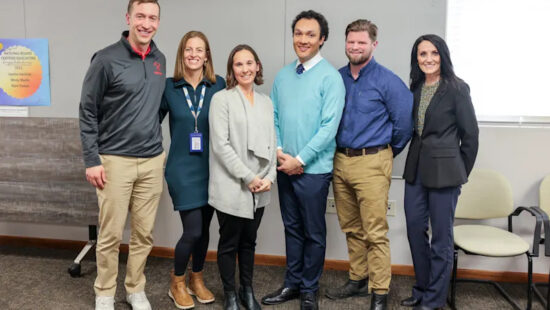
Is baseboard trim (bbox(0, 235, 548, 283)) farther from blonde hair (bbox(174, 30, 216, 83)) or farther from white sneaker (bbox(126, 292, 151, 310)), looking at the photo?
blonde hair (bbox(174, 30, 216, 83))

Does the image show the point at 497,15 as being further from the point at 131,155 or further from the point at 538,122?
the point at 131,155

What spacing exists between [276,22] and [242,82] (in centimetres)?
91

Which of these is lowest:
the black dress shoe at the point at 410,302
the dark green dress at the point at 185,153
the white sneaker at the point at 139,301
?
the black dress shoe at the point at 410,302

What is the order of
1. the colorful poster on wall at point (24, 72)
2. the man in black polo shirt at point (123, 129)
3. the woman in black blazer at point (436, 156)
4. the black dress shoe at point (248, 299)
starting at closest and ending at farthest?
the man in black polo shirt at point (123, 129) < the woman in black blazer at point (436, 156) < the black dress shoe at point (248, 299) < the colorful poster on wall at point (24, 72)

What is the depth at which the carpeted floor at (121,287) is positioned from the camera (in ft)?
8.18

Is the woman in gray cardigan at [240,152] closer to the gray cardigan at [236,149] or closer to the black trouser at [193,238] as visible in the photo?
the gray cardigan at [236,149]

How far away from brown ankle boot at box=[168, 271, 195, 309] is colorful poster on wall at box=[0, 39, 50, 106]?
1773mm

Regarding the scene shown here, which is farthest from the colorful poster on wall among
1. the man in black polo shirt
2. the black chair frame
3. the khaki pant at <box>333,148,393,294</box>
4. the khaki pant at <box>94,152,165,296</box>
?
the black chair frame

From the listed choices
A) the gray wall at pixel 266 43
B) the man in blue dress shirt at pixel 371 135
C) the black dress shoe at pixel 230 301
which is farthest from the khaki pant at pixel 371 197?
the black dress shoe at pixel 230 301

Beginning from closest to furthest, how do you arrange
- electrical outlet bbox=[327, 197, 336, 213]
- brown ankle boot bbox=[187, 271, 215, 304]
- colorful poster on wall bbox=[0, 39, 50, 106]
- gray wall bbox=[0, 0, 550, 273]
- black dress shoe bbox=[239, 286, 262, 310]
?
black dress shoe bbox=[239, 286, 262, 310] < brown ankle boot bbox=[187, 271, 215, 304] < gray wall bbox=[0, 0, 550, 273] < electrical outlet bbox=[327, 197, 336, 213] < colorful poster on wall bbox=[0, 39, 50, 106]

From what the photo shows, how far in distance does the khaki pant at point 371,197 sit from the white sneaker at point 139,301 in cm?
123

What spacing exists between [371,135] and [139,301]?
1.56m

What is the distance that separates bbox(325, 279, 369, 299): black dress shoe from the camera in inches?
102

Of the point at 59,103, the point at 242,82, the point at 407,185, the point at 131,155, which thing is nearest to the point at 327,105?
the point at 242,82
